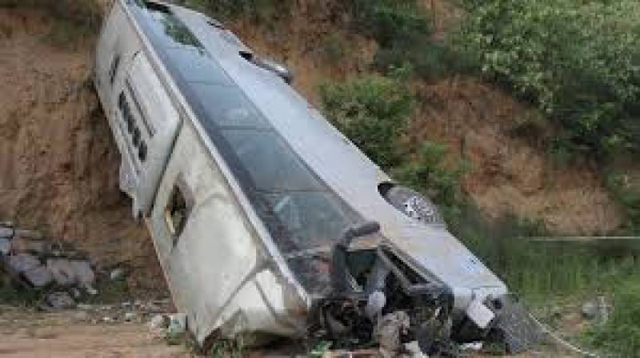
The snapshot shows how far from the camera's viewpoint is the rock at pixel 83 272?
9205 mm

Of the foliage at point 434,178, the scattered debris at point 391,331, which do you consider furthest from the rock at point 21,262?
the scattered debris at point 391,331

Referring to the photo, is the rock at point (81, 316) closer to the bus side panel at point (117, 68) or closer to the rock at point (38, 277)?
the rock at point (38, 277)

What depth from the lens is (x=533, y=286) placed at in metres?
9.50

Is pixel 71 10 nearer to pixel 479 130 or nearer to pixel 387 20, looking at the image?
pixel 387 20

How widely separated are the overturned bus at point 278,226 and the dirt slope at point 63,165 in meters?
1.85

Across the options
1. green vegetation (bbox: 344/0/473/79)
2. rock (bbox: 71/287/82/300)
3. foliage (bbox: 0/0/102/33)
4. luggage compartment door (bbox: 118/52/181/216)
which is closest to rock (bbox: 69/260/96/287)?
rock (bbox: 71/287/82/300)

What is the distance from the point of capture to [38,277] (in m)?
8.86

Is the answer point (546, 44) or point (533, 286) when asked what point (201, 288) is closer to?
point (533, 286)

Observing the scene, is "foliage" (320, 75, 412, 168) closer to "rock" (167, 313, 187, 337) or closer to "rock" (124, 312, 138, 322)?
"rock" (124, 312, 138, 322)

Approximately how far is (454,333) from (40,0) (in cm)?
702

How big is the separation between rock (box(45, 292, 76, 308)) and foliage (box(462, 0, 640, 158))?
23.3 ft

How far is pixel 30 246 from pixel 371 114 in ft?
13.1

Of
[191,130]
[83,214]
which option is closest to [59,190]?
[83,214]

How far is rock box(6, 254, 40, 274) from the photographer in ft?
29.0
